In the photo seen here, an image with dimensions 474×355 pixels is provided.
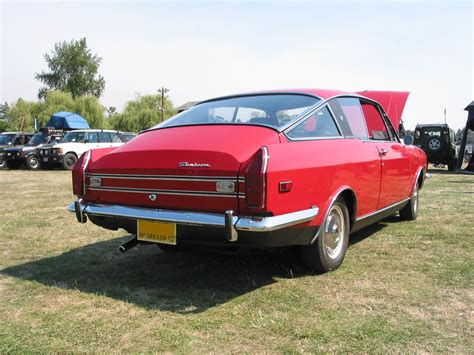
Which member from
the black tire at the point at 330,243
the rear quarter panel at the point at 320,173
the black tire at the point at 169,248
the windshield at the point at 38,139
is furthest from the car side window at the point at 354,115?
the windshield at the point at 38,139

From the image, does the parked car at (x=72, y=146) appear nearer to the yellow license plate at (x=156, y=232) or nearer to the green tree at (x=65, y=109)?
the yellow license plate at (x=156, y=232)

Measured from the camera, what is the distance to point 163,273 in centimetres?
373

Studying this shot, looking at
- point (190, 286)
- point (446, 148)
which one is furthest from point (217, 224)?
point (446, 148)

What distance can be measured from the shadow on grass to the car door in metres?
1.37

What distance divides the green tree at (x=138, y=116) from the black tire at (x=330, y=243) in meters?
46.9

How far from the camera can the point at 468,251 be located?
14.1 ft

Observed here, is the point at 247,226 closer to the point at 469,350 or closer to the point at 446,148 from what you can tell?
the point at 469,350

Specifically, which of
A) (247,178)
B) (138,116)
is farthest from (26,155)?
(138,116)

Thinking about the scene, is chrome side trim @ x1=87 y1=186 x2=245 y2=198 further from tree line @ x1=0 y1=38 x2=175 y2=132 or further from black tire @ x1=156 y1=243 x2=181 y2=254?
tree line @ x1=0 y1=38 x2=175 y2=132

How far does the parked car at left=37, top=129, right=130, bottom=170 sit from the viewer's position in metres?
17.0

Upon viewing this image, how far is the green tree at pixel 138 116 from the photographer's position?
5059 cm

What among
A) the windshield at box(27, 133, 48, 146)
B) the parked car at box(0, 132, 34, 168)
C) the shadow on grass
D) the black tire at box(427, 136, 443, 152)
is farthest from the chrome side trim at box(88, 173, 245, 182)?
the parked car at box(0, 132, 34, 168)

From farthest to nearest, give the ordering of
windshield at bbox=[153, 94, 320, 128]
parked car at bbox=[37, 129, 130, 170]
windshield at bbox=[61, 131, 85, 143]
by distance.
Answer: windshield at bbox=[61, 131, 85, 143] → parked car at bbox=[37, 129, 130, 170] → windshield at bbox=[153, 94, 320, 128]

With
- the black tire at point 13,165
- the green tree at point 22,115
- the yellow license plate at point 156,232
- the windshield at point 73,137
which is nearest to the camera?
the yellow license plate at point 156,232
